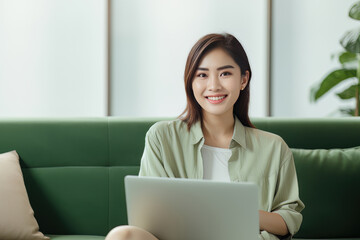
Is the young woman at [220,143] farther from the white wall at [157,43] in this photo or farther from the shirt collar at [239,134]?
the white wall at [157,43]

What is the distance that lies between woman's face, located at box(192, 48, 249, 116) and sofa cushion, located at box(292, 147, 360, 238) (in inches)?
21.7

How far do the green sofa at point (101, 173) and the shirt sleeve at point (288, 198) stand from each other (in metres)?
0.40

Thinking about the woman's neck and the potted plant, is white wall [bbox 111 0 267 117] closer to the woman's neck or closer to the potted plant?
the potted plant

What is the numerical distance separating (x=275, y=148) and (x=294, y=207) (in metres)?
0.23

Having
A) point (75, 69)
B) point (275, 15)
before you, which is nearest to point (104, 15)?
point (75, 69)

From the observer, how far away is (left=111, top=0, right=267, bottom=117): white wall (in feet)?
10.7

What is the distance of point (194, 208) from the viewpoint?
1285mm

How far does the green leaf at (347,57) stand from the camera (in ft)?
10.7

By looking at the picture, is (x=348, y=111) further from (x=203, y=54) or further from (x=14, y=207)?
(x=14, y=207)

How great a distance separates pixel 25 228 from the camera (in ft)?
6.49

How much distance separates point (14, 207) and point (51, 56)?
146cm

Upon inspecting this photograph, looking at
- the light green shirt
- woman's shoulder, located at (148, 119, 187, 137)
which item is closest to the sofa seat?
the light green shirt

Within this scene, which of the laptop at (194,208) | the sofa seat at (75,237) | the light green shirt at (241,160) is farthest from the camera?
the sofa seat at (75,237)

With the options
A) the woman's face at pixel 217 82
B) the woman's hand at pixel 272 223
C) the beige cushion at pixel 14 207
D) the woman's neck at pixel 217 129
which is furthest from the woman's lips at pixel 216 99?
the beige cushion at pixel 14 207
